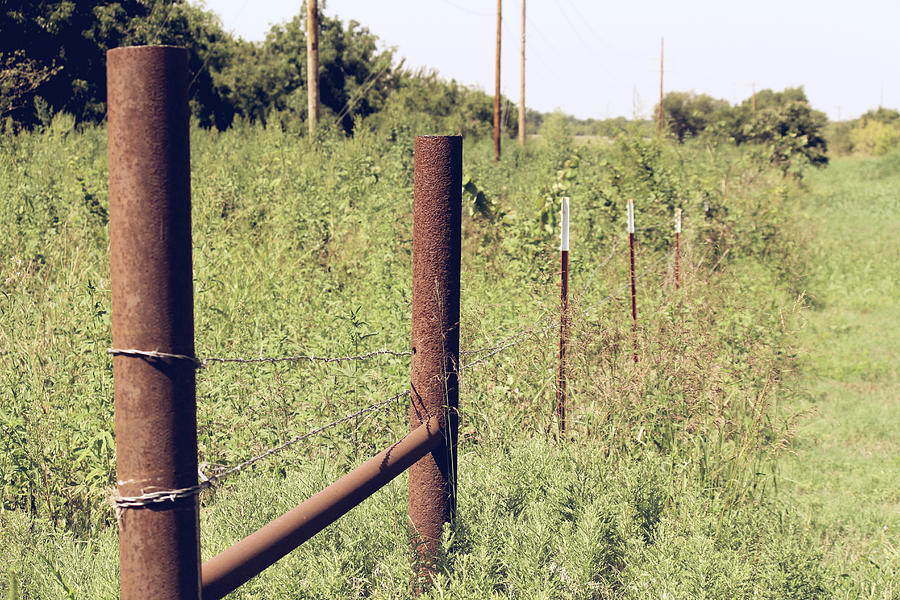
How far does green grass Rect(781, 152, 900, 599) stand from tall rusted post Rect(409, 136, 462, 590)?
167cm

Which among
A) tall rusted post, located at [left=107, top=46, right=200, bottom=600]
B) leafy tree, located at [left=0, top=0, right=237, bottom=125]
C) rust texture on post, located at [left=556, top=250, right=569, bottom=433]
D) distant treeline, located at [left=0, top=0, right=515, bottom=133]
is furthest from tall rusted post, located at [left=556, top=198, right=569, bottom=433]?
leafy tree, located at [left=0, top=0, right=237, bottom=125]

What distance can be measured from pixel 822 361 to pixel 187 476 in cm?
737

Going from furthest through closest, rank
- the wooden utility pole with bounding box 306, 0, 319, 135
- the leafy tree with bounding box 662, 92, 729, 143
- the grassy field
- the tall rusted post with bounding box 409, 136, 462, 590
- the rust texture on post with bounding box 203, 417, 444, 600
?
the leafy tree with bounding box 662, 92, 729, 143 < the wooden utility pole with bounding box 306, 0, 319, 135 < the grassy field < the tall rusted post with bounding box 409, 136, 462, 590 < the rust texture on post with bounding box 203, 417, 444, 600

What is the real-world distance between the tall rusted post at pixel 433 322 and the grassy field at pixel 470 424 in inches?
5.4

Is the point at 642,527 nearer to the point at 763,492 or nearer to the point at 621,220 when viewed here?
the point at 763,492

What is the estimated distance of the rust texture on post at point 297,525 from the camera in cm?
153

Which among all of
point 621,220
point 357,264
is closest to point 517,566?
point 357,264

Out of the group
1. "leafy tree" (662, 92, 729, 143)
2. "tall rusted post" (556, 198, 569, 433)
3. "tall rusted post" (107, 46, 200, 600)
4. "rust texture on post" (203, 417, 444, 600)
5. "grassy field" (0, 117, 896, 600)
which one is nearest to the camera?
"tall rusted post" (107, 46, 200, 600)

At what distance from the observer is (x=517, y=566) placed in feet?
8.60

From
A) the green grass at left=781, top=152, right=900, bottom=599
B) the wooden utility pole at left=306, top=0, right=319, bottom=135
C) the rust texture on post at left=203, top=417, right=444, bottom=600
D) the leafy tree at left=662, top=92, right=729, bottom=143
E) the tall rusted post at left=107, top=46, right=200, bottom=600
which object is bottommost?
the green grass at left=781, top=152, right=900, bottom=599

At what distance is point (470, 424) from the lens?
3834 mm

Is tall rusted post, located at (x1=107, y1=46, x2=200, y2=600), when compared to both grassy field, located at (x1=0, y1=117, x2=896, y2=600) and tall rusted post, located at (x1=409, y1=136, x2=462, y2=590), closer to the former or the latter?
grassy field, located at (x1=0, y1=117, x2=896, y2=600)

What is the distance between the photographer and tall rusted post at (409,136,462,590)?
251 cm

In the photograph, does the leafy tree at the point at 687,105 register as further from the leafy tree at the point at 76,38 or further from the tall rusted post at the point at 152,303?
the tall rusted post at the point at 152,303
